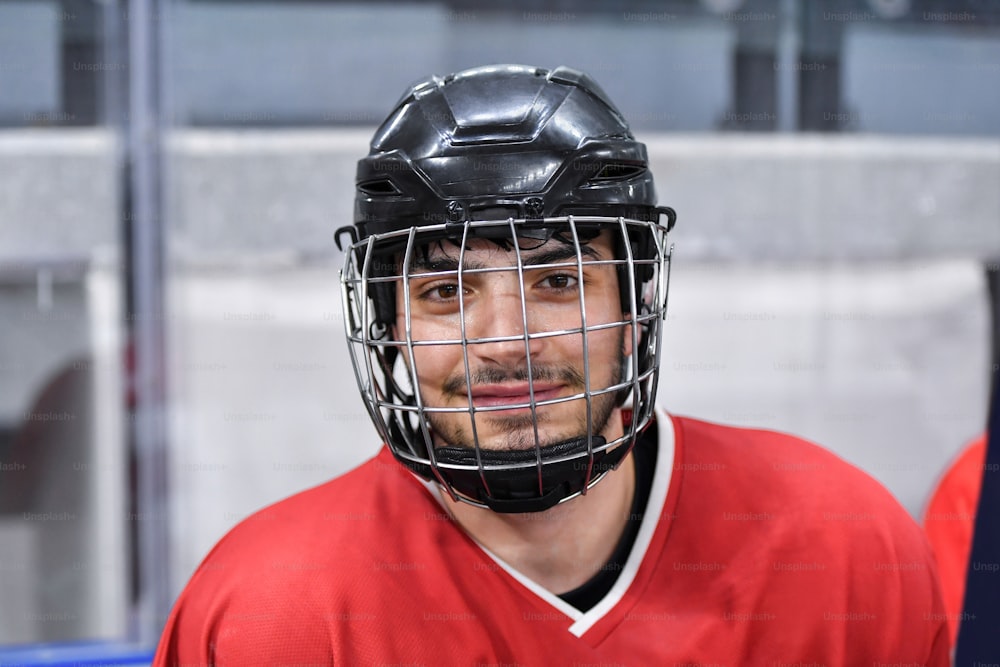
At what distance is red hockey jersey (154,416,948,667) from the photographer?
0.97 m

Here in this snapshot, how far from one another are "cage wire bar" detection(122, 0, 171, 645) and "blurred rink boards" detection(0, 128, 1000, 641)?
0.09ft

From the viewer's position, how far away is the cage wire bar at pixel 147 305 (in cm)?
161

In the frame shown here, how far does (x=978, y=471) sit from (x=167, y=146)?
176 cm

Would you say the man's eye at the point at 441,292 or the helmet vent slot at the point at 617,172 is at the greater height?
the helmet vent slot at the point at 617,172

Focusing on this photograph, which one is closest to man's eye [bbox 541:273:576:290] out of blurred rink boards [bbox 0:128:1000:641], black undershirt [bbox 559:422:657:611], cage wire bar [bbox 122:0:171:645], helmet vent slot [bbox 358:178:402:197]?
helmet vent slot [bbox 358:178:402:197]

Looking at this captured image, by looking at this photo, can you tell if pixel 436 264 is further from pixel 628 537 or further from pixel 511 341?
pixel 628 537

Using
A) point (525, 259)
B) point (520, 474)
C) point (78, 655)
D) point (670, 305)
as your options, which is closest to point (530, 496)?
point (520, 474)

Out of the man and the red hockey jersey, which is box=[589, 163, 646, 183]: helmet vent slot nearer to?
the man

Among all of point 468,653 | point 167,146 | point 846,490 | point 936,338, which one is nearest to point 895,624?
point 846,490

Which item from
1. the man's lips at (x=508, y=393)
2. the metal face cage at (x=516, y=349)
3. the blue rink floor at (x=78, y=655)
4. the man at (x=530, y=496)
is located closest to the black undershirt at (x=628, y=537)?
the man at (x=530, y=496)

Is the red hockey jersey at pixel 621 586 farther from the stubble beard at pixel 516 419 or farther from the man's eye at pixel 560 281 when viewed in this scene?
the man's eye at pixel 560 281

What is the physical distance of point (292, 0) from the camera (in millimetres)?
1678

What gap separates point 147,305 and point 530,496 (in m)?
1.01

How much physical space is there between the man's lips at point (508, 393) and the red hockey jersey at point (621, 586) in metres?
0.20
